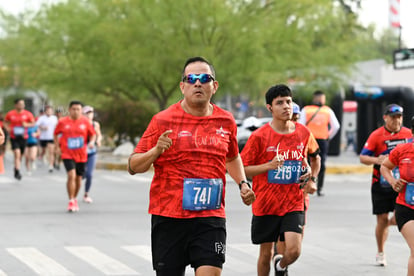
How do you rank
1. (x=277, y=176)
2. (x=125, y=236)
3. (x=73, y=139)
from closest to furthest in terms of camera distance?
(x=277, y=176), (x=125, y=236), (x=73, y=139)

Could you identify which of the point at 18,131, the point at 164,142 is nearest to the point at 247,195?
the point at 164,142

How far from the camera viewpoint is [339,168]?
24.9 m

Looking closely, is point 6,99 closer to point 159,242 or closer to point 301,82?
point 301,82

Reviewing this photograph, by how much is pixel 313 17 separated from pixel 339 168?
19.8ft

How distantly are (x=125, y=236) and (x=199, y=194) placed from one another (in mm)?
5979

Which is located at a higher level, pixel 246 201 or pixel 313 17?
pixel 313 17

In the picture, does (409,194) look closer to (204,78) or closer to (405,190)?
(405,190)

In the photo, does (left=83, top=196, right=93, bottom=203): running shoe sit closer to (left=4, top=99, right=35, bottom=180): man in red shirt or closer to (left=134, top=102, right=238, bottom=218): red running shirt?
(left=4, top=99, right=35, bottom=180): man in red shirt

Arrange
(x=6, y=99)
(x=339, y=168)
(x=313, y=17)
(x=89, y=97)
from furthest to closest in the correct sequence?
(x=6, y=99), (x=89, y=97), (x=313, y=17), (x=339, y=168)

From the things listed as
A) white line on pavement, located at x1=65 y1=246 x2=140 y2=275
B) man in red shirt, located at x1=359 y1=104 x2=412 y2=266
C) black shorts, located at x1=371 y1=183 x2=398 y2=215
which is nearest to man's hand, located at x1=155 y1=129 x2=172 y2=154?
white line on pavement, located at x1=65 y1=246 x2=140 y2=275

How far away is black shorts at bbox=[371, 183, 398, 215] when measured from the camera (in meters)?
9.60

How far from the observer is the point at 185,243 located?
584 centimetres

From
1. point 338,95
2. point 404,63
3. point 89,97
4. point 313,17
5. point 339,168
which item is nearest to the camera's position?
point 404,63

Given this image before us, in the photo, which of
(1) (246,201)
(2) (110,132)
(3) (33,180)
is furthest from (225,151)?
(2) (110,132)
